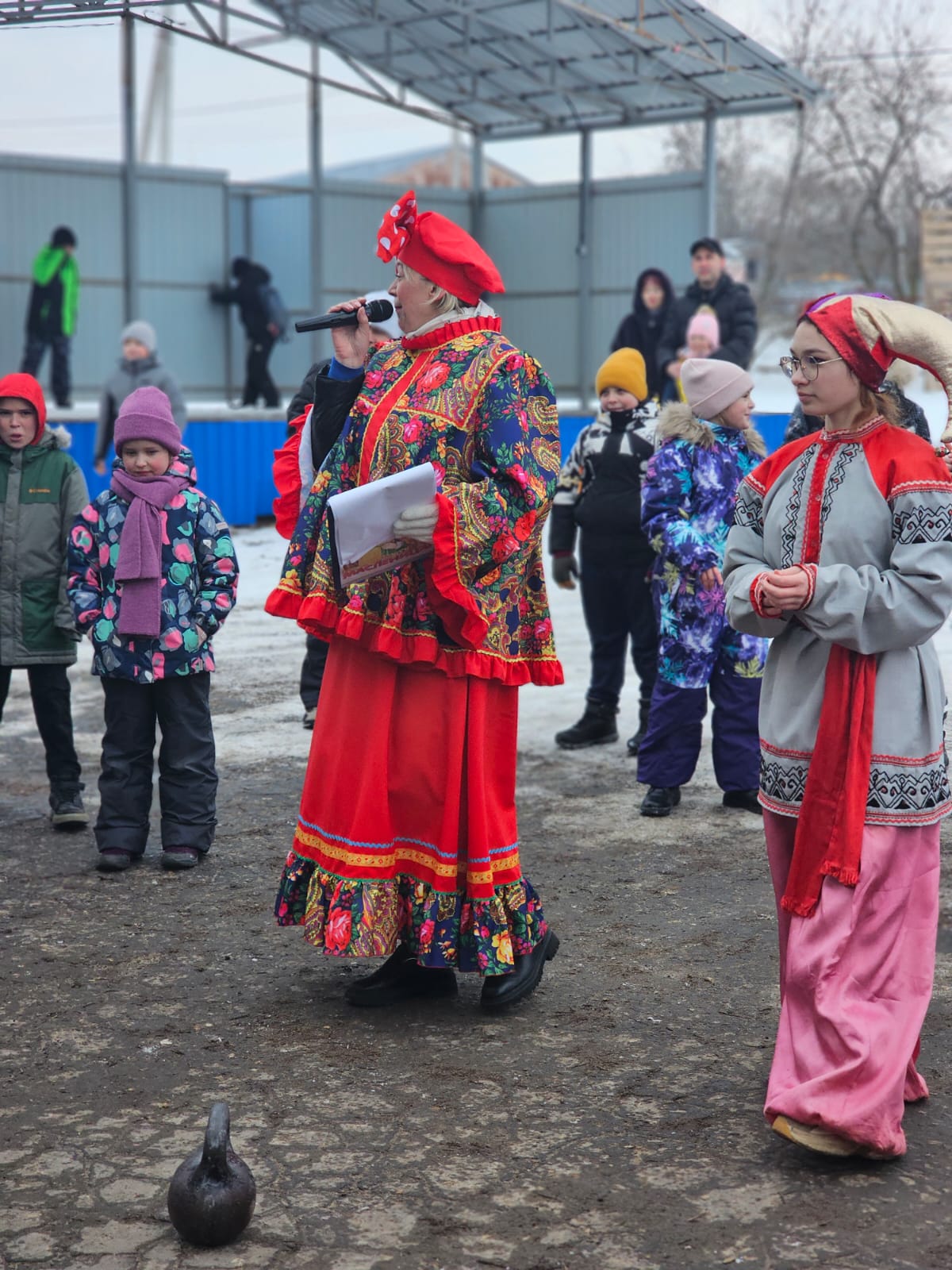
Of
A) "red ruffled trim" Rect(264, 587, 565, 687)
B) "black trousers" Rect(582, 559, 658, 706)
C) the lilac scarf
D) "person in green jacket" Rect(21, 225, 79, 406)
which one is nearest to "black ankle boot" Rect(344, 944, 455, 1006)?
"red ruffled trim" Rect(264, 587, 565, 687)

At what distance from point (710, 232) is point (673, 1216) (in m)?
14.5

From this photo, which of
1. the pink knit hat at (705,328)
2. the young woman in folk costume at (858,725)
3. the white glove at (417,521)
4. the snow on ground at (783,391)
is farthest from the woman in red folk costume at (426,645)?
the snow on ground at (783,391)

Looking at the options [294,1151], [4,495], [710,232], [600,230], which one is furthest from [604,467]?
[600,230]

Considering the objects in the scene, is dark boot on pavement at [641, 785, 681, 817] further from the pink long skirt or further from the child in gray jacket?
the child in gray jacket

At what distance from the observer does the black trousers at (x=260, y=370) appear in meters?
17.0

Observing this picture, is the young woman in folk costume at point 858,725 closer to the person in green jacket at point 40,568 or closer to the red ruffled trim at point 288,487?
the red ruffled trim at point 288,487

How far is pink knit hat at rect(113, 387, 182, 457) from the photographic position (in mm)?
5523

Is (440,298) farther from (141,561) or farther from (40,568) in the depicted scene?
(40,568)

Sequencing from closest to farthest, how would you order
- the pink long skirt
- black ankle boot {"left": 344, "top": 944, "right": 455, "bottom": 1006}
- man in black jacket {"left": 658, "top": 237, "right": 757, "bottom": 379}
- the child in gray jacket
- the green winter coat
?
the pink long skirt
black ankle boot {"left": 344, "top": 944, "right": 455, "bottom": 1006}
the green winter coat
the child in gray jacket
man in black jacket {"left": 658, "top": 237, "right": 757, "bottom": 379}

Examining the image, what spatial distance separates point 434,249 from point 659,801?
114 inches

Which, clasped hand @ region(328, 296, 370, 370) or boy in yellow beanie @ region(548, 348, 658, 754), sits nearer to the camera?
clasped hand @ region(328, 296, 370, 370)

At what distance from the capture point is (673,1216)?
3092 millimetres

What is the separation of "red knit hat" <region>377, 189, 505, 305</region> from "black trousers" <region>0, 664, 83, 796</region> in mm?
2731

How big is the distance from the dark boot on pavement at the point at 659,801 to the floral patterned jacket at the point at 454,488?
220cm
